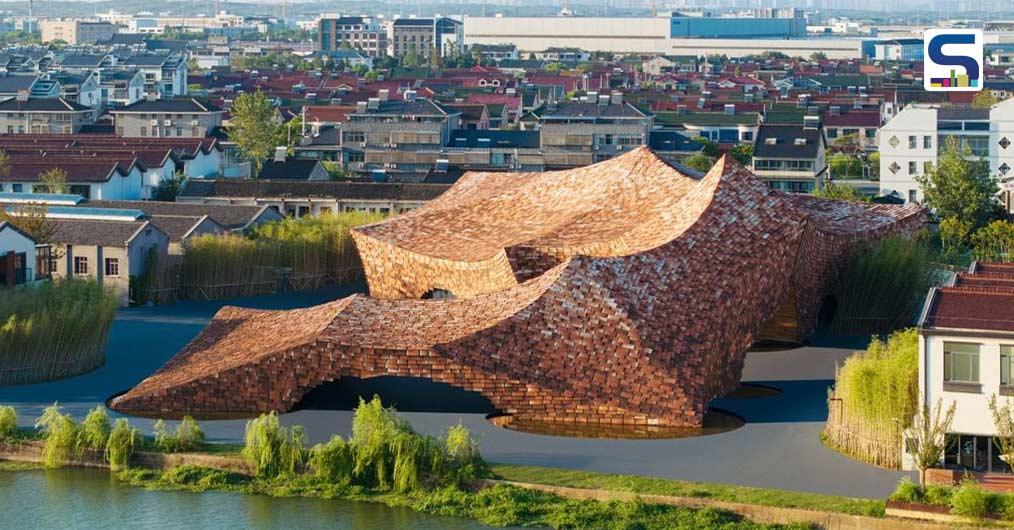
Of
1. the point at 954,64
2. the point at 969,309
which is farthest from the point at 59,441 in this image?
the point at 954,64

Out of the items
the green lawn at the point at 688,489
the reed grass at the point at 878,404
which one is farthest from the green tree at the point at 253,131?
the green lawn at the point at 688,489

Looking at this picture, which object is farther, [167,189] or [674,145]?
[674,145]

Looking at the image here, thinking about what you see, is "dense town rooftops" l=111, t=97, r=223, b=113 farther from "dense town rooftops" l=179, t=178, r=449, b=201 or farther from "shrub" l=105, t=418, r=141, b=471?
"shrub" l=105, t=418, r=141, b=471

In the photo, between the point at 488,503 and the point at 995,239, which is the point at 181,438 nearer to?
the point at 488,503

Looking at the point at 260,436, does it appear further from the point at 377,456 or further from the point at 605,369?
the point at 605,369

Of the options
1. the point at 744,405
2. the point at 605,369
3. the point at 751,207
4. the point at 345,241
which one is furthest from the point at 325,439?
the point at 345,241

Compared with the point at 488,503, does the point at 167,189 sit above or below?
above

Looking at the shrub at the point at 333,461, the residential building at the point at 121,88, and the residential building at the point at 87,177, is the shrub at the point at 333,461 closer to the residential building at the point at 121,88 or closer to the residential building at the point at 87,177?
the residential building at the point at 87,177

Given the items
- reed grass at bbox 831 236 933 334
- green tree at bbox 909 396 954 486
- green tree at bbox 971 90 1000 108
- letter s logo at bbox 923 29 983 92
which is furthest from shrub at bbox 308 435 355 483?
letter s logo at bbox 923 29 983 92
